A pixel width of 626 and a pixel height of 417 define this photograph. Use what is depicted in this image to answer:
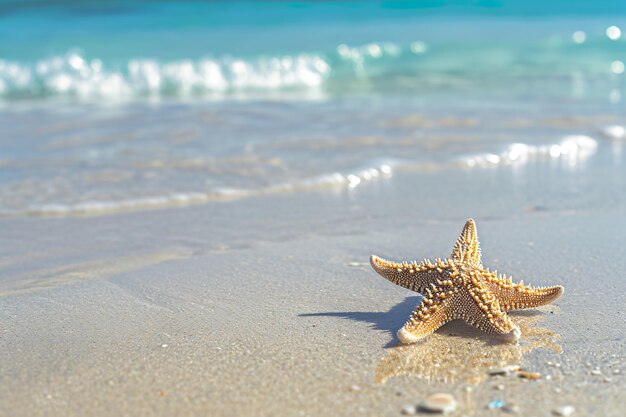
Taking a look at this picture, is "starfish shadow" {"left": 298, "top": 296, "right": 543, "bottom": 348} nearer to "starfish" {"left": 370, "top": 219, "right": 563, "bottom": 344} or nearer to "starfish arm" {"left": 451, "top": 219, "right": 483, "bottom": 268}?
"starfish" {"left": 370, "top": 219, "right": 563, "bottom": 344}

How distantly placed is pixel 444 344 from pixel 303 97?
335 inches

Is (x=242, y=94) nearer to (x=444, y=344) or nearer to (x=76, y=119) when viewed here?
(x=76, y=119)

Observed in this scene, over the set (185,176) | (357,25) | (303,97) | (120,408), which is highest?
(357,25)

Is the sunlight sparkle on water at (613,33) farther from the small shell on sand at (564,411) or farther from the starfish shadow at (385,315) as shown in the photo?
the small shell on sand at (564,411)

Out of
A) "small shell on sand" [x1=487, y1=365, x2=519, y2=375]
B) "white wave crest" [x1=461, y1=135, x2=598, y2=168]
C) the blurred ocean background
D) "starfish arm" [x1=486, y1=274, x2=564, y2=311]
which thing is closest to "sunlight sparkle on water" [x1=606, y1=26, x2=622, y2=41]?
the blurred ocean background

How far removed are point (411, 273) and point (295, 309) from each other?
597 mm

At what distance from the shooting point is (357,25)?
69.9ft

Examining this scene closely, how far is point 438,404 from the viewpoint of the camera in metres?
2.57

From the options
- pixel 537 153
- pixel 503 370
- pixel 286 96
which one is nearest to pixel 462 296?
pixel 503 370

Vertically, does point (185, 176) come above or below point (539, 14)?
below

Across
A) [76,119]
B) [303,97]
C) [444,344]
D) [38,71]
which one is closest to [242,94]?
[303,97]

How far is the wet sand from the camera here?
2.71m

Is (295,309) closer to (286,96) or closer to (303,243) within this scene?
(303,243)

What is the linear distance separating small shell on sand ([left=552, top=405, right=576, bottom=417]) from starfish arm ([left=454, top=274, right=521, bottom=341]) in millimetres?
473
